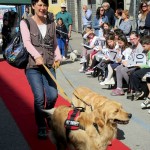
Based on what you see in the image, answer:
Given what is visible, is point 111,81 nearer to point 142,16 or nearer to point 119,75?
point 119,75

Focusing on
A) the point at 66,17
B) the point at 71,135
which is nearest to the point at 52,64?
the point at 71,135

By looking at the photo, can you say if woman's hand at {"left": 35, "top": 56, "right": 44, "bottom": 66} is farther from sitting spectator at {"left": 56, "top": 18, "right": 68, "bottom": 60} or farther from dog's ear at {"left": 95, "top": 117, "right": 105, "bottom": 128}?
sitting spectator at {"left": 56, "top": 18, "right": 68, "bottom": 60}

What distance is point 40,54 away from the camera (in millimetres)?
5191

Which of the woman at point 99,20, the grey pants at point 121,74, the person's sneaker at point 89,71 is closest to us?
the grey pants at point 121,74

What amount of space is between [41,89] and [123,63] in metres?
3.44

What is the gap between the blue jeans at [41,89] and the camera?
17.4 ft

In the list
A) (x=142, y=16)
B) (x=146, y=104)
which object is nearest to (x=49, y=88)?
(x=146, y=104)

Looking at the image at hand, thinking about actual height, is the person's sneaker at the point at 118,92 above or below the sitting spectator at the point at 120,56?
below

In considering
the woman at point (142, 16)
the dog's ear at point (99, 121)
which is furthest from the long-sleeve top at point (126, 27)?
the dog's ear at point (99, 121)

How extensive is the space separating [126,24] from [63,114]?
23.8 feet

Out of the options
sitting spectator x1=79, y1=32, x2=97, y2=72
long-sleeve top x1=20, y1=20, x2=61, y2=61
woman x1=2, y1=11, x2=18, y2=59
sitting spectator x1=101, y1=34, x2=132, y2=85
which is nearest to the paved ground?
sitting spectator x1=101, y1=34, x2=132, y2=85

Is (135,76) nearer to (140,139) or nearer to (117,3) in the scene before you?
(140,139)

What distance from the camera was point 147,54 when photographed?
7848mm

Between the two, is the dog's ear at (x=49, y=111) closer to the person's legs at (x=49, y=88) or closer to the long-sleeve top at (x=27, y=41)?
the person's legs at (x=49, y=88)
